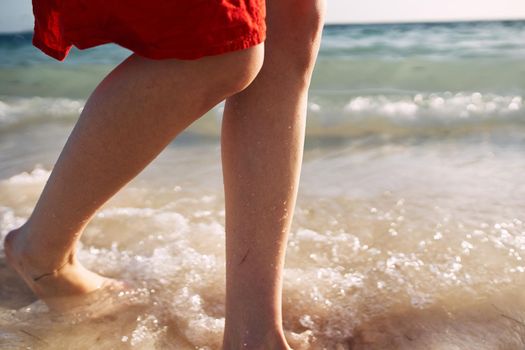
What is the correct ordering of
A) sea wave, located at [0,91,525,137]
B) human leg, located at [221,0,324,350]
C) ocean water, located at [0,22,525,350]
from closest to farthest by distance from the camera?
human leg, located at [221,0,324,350], ocean water, located at [0,22,525,350], sea wave, located at [0,91,525,137]

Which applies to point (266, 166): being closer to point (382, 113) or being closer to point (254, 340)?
point (254, 340)

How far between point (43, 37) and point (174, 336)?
614 millimetres

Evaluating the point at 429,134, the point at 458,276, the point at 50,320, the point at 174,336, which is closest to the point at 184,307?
the point at 174,336

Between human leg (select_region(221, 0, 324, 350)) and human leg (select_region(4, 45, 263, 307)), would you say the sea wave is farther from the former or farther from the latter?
human leg (select_region(4, 45, 263, 307))

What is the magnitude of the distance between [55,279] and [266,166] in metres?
0.53

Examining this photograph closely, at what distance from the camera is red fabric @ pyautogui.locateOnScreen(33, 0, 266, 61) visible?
79 cm

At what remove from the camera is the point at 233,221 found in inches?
41.7

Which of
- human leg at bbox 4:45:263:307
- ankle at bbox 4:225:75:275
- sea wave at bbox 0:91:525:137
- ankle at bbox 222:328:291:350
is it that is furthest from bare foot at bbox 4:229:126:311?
sea wave at bbox 0:91:525:137

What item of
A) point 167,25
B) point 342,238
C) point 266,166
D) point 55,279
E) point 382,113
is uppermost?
point 167,25

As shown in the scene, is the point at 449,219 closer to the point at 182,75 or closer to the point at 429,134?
the point at 182,75

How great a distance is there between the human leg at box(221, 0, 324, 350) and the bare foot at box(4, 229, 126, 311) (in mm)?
394

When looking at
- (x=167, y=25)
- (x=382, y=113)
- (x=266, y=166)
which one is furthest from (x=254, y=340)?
(x=382, y=113)

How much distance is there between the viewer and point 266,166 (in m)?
1.04

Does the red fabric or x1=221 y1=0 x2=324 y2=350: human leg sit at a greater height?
the red fabric
